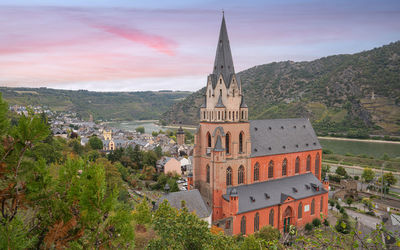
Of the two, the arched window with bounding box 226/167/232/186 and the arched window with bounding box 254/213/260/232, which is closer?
the arched window with bounding box 254/213/260/232

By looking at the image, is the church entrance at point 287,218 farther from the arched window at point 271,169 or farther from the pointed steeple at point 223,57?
the pointed steeple at point 223,57

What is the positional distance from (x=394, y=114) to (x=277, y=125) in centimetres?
10011

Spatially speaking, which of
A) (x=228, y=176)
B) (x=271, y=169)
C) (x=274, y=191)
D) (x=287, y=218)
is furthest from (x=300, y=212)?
(x=228, y=176)

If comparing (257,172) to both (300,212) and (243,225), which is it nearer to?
(243,225)

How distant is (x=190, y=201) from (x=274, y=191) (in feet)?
38.7

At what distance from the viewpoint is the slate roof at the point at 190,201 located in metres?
27.8

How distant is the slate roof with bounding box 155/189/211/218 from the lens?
2780 cm

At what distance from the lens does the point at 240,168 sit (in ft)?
107

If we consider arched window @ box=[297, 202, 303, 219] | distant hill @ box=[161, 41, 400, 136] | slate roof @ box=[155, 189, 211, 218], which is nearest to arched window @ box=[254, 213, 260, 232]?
slate roof @ box=[155, 189, 211, 218]

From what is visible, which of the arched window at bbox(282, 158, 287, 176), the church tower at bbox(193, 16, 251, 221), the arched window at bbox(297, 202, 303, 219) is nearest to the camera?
the church tower at bbox(193, 16, 251, 221)

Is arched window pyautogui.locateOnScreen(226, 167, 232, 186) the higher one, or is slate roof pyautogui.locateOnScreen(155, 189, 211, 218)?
arched window pyautogui.locateOnScreen(226, 167, 232, 186)

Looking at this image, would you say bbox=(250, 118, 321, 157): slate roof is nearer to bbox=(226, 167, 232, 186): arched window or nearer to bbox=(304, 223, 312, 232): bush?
bbox=(226, 167, 232, 186): arched window

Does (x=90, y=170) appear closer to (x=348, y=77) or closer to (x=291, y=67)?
(x=348, y=77)

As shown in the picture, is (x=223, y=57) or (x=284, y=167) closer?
(x=223, y=57)
